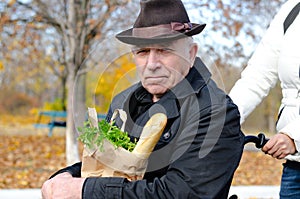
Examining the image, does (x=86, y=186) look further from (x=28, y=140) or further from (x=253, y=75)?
(x=28, y=140)

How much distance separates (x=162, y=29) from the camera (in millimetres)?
2176

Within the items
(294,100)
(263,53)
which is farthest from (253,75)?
(294,100)

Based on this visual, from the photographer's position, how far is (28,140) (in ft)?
54.7

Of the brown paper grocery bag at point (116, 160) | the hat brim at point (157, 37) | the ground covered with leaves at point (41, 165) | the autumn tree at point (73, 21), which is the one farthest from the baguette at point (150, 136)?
the autumn tree at point (73, 21)

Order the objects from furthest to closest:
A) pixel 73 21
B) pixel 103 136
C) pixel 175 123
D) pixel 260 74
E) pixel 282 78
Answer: pixel 73 21
pixel 260 74
pixel 282 78
pixel 175 123
pixel 103 136

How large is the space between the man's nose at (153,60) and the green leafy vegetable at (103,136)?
26 cm

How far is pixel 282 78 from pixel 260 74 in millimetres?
161

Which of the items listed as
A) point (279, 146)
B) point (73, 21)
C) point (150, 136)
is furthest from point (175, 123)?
point (73, 21)

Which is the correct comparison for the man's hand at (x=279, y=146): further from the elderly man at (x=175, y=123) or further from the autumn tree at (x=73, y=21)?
the autumn tree at (x=73, y=21)

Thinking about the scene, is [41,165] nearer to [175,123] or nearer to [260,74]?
[260,74]

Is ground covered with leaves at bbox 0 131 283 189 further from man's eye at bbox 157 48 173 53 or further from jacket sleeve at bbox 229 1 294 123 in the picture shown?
man's eye at bbox 157 48 173 53

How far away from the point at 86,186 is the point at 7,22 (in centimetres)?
904

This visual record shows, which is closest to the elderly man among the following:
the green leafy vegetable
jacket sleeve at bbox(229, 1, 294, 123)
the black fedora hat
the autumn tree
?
the black fedora hat

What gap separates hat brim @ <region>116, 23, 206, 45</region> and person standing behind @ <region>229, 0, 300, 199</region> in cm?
67
